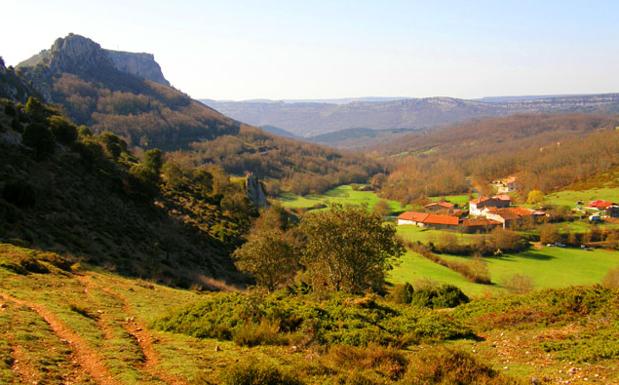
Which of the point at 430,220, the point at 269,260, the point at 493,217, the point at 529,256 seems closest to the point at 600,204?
the point at 493,217

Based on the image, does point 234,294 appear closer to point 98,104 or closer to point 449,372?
point 449,372

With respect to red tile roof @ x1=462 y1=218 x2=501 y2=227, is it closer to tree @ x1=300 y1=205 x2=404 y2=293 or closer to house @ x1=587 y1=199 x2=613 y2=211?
house @ x1=587 y1=199 x2=613 y2=211

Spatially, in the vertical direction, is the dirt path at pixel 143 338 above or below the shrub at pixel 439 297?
above

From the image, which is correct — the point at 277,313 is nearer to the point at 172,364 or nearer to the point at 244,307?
the point at 244,307

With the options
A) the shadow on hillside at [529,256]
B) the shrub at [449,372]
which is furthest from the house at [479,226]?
the shrub at [449,372]

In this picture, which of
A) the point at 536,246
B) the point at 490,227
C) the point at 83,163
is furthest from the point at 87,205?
the point at 490,227

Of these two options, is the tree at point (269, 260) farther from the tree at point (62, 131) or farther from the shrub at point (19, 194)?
the tree at point (62, 131)

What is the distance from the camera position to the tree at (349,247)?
27.7 m

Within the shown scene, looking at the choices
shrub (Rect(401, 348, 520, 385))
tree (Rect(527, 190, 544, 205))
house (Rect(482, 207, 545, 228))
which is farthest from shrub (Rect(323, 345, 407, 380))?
tree (Rect(527, 190, 544, 205))

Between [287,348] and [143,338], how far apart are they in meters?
4.98

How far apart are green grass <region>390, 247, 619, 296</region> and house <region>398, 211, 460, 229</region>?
26353 mm

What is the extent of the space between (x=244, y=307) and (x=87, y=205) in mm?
28779

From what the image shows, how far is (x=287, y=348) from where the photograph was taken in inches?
521

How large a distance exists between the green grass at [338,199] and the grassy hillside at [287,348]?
101528mm
